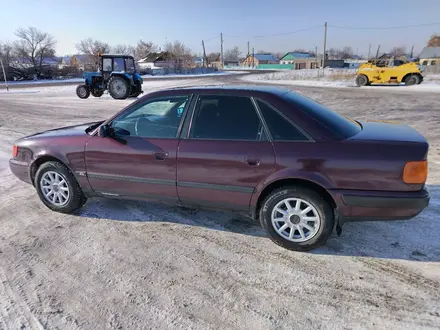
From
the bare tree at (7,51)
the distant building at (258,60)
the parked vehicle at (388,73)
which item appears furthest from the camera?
the distant building at (258,60)

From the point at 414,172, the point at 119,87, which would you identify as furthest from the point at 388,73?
the point at 414,172

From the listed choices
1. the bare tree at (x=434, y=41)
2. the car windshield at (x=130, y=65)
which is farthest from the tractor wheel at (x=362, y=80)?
the bare tree at (x=434, y=41)

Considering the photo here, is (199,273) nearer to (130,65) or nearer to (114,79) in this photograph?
(114,79)

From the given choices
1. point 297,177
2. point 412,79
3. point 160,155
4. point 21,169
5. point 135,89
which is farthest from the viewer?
point 412,79

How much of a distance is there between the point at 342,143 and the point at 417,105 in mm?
12503

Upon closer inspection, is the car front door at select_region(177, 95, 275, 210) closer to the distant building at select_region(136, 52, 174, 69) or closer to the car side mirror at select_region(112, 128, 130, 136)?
the car side mirror at select_region(112, 128, 130, 136)

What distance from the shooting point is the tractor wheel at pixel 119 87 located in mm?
16672

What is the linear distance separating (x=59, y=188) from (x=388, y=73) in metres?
24.3

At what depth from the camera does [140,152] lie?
11.3ft

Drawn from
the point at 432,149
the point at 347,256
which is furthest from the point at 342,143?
the point at 432,149

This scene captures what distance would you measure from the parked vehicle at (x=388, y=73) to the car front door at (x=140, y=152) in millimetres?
23453

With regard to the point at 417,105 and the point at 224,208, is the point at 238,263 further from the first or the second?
the point at 417,105

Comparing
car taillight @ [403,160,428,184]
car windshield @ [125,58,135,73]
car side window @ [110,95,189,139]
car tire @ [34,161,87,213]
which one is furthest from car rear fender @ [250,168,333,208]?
car windshield @ [125,58,135,73]

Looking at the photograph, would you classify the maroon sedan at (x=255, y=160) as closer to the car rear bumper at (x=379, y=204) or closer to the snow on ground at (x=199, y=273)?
the car rear bumper at (x=379, y=204)
